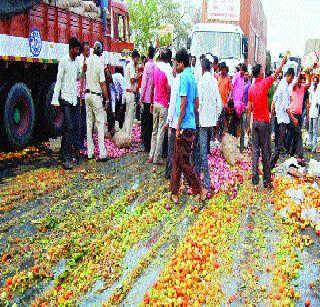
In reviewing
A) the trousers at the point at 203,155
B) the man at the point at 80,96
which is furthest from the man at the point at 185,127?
the man at the point at 80,96

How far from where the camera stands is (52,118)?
531 inches

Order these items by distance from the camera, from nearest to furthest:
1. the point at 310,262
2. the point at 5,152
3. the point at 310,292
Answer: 1. the point at 310,292
2. the point at 310,262
3. the point at 5,152

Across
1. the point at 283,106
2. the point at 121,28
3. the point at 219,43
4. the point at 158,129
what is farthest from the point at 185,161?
the point at 219,43

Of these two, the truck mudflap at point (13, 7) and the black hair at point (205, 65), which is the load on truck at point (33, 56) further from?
the black hair at point (205, 65)

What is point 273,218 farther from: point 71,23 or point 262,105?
point 71,23

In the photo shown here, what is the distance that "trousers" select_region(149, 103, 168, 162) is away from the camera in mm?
10297

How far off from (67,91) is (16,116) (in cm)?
247

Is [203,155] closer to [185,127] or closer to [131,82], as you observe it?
[185,127]

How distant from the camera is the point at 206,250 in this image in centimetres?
570

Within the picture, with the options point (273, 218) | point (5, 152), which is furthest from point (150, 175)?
point (5, 152)

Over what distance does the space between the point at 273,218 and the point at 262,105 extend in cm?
227

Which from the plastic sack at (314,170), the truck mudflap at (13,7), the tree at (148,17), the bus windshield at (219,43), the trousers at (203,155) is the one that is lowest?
the plastic sack at (314,170)

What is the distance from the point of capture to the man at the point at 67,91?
9742 mm

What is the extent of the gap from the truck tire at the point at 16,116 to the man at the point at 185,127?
4.92 meters
